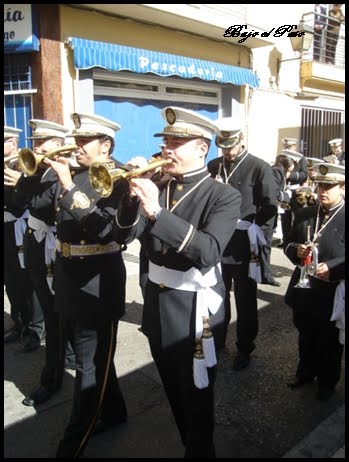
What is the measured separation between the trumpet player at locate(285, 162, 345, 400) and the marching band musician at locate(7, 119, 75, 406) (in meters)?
1.85

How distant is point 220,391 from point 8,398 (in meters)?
1.64

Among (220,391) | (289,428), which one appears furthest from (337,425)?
(220,391)

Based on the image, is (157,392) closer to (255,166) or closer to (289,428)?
(289,428)

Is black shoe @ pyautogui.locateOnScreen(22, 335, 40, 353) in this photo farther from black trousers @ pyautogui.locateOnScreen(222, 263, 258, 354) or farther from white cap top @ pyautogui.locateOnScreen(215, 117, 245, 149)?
white cap top @ pyautogui.locateOnScreen(215, 117, 245, 149)

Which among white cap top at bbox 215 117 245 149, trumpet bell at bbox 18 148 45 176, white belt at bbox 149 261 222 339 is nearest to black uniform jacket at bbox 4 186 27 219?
trumpet bell at bbox 18 148 45 176

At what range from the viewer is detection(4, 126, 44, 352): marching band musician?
4402 mm

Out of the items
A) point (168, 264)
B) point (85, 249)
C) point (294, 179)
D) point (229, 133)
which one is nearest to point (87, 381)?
point (85, 249)

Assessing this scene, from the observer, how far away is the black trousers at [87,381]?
8.89 feet

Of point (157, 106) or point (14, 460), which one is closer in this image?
point (14, 460)

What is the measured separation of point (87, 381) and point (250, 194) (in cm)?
221

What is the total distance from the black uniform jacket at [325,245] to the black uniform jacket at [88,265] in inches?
57.7

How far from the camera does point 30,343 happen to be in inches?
171

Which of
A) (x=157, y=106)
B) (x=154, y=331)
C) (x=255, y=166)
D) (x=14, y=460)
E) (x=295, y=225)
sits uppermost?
(x=157, y=106)

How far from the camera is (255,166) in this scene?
13.5 ft
